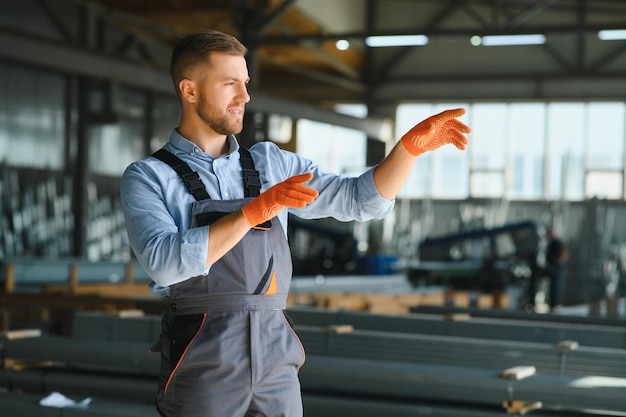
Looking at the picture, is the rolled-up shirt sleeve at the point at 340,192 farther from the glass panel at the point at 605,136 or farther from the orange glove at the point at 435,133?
the glass panel at the point at 605,136

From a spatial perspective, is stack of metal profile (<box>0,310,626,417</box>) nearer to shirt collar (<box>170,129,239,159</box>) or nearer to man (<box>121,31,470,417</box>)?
man (<box>121,31,470,417</box>)

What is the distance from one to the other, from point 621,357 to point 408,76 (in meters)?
18.1

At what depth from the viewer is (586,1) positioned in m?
20.0

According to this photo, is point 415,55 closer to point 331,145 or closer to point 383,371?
point 331,145

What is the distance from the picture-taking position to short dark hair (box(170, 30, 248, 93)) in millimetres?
2070

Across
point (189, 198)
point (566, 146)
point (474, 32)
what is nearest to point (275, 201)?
point (189, 198)

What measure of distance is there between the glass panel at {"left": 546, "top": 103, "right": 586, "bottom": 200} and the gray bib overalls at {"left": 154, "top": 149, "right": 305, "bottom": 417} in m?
19.0

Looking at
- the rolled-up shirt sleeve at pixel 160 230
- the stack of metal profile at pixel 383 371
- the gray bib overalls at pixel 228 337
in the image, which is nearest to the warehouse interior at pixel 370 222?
the stack of metal profile at pixel 383 371

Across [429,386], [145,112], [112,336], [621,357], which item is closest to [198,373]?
[429,386]

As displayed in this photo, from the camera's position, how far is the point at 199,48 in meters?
2.08

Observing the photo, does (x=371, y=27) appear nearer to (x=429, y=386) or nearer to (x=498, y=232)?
(x=498, y=232)

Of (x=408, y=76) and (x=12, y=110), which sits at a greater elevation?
(x=408, y=76)

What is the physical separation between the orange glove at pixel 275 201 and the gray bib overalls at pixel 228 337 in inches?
5.8

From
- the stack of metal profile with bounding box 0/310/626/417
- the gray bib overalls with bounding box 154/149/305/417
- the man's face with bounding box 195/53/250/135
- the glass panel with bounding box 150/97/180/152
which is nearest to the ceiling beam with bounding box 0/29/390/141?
the stack of metal profile with bounding box 0/310/626/417
